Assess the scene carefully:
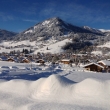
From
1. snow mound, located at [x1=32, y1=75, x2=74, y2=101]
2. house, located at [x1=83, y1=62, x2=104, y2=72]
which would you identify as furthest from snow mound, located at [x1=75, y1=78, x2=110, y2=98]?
house, located at [x1=83, y1=62, x2=104, y2=72]

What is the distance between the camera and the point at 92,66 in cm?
5084

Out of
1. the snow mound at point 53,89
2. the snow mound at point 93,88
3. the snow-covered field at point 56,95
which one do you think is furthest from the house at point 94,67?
the snow mound at point 93,88

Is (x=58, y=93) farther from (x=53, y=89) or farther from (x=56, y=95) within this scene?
(x=53, y=89)

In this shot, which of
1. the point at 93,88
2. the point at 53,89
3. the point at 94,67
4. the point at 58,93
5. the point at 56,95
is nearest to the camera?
the point at 93,88

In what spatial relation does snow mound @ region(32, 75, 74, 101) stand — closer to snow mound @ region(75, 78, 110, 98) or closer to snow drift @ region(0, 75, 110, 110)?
snow drift @ region(0, 75, 110, 110)

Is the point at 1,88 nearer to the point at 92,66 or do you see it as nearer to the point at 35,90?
→ the point at 35,90

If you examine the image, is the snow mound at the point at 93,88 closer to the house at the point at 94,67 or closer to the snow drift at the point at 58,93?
the snow drift at the point at 58,93

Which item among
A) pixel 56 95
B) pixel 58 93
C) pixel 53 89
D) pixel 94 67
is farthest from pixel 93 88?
pixel 94 67

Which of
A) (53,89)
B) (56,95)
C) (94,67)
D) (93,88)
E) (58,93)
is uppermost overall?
(94,67)

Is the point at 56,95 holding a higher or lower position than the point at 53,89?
lower

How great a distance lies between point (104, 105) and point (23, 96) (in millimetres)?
5685

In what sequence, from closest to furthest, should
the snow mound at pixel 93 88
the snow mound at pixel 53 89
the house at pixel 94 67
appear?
the snow mound at pixel 93 88, the snow mound at pixel 53 89, the house at pixel 94 67

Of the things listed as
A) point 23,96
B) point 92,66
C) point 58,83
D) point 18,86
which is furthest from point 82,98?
point 92,66

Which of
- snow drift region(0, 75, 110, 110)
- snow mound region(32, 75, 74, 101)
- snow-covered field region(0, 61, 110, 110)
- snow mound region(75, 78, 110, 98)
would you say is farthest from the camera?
snow mound region(32, 75, 74, 101)
